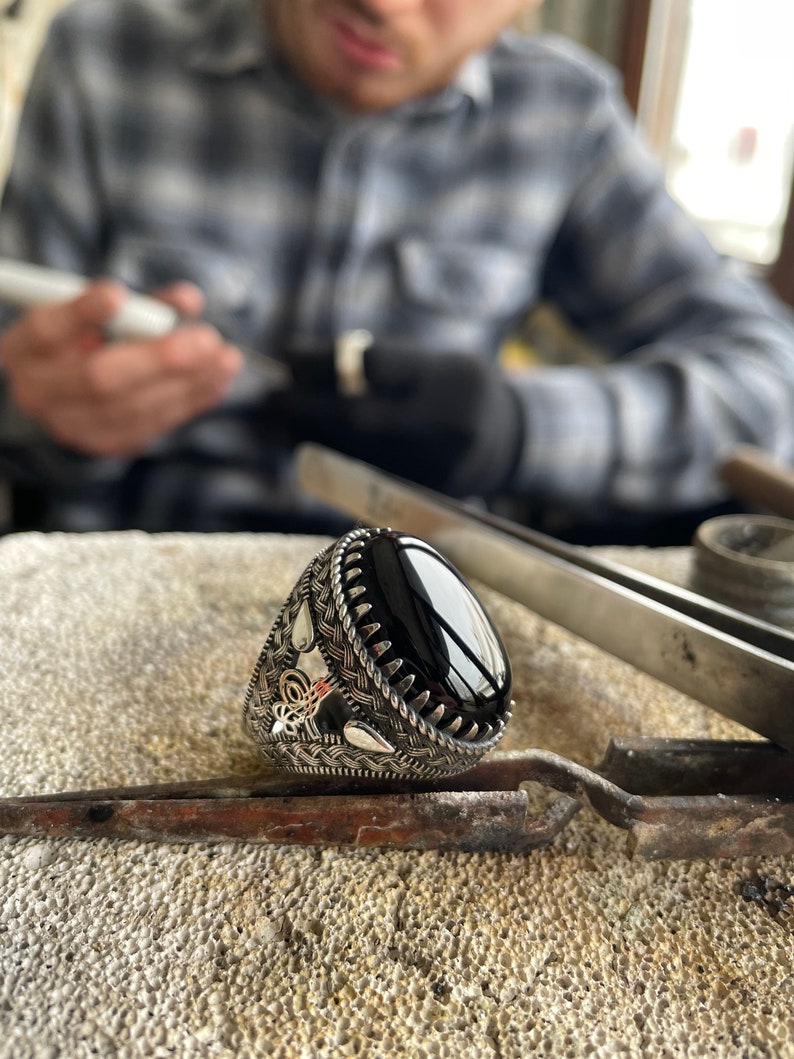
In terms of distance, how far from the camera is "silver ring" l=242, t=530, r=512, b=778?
306 mm

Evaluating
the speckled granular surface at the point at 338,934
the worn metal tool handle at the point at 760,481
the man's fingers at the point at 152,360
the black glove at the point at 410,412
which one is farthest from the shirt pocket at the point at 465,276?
the speckled granular surface at the point at 338,934

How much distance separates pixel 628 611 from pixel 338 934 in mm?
202

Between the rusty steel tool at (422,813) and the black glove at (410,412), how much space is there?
1.49 ft

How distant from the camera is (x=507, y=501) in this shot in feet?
3.36

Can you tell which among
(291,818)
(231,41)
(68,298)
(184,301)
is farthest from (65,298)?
(291,818)

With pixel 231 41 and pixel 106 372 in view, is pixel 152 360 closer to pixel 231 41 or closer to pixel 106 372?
pixel 106 372

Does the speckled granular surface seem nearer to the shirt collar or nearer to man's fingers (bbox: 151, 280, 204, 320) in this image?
man's fingers (bbox: 151, 280, 204, 320)

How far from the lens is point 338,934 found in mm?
309

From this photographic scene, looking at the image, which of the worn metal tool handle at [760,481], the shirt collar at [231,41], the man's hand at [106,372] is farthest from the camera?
the shirt collar at [231,41]

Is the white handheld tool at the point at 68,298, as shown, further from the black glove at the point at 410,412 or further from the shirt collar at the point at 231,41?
the shirt collar at the point at 231,41

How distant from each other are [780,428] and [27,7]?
1.22m

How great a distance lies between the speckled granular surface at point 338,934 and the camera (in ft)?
0.90

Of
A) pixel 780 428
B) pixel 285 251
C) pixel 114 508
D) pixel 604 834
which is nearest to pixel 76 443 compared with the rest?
pixel 114 508

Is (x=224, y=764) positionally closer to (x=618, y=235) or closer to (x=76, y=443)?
(x=76, y=443)
